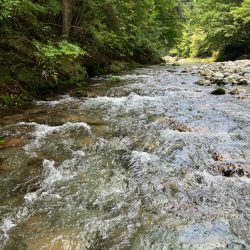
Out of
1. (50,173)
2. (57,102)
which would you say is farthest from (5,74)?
(50,173)

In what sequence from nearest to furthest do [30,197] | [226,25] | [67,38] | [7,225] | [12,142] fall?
[7,225], [30,197], [12,142], [67,38], [226,25]

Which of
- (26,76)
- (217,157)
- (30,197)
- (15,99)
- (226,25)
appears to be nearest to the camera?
(30,197)

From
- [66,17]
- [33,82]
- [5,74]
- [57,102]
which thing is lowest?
[57,102]

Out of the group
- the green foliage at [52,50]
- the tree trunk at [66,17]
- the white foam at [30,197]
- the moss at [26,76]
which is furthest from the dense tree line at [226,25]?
the white foam at [30,197]

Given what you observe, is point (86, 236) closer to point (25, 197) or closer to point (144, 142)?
point (25, 197)

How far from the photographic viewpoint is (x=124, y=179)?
4.39 m

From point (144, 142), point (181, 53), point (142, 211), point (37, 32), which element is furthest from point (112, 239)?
point (181, 53)

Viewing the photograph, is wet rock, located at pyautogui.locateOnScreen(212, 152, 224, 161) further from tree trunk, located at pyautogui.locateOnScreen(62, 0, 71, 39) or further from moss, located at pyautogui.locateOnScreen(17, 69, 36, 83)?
tree trunk, located at pyautogui.locateOnScreen(62, 0, 71, 39)

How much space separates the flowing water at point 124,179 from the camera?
10.7 feet

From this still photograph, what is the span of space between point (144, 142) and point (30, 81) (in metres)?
4.84

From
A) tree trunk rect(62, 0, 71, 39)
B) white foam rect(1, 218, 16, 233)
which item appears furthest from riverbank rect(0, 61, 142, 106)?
white foam rect(1, 218, 16, 233)

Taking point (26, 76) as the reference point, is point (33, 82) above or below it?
below

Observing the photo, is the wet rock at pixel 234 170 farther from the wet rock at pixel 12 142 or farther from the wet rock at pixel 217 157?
the wet rock at pixel 12 142

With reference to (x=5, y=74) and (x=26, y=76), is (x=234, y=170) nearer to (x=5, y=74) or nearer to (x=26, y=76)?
(x=5, y=74)
